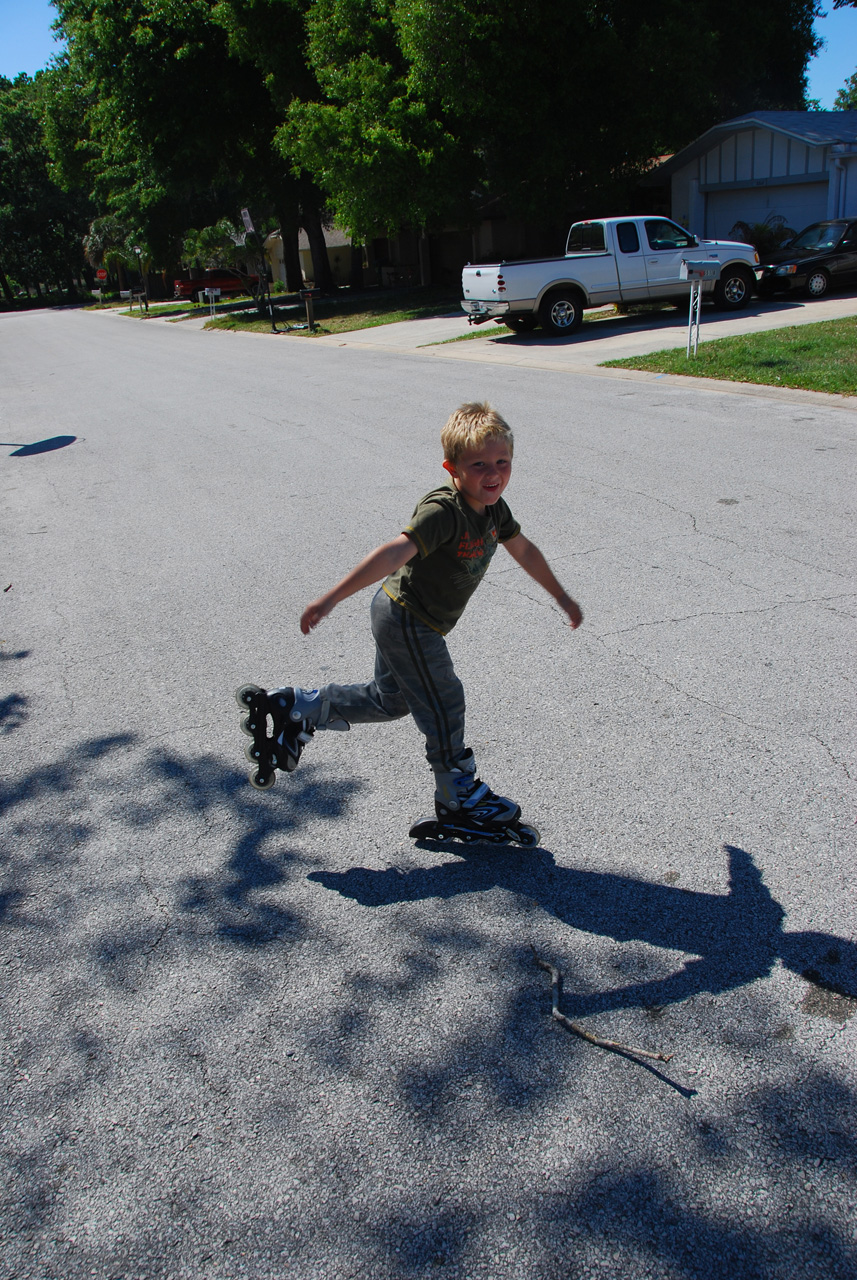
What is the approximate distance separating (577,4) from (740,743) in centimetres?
2609

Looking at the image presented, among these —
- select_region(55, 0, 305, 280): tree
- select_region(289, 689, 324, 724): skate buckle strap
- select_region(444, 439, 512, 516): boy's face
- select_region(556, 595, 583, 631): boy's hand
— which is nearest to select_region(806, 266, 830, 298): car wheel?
select_region(556, 595, 583, 631): boy's hand

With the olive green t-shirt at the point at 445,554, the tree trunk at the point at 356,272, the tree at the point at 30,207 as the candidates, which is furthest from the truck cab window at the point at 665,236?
the tree at the point at 30,207

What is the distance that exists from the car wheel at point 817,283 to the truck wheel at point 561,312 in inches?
199

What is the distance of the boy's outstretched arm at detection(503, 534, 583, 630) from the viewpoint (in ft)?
10.5

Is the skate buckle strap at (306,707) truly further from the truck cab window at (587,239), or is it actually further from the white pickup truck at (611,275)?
the truck cab window at (587,239)

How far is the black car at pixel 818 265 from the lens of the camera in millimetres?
19234

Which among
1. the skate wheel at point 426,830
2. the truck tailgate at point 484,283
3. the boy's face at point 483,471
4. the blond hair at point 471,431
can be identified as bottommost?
the skate wheel at point 426,830

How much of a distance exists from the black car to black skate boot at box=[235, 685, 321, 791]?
1913 centimetres

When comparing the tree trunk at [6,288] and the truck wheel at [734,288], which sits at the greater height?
the tree trunk at [6,288]

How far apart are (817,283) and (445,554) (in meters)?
19.7

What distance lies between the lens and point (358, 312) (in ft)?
99.1

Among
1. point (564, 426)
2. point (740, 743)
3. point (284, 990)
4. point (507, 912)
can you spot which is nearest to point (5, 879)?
point (284, 990)

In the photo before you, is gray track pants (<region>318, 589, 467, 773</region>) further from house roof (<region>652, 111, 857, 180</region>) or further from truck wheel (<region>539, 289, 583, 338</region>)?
house roof (<region>652, 111, 857, 180</region>)

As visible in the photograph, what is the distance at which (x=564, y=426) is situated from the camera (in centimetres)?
991
